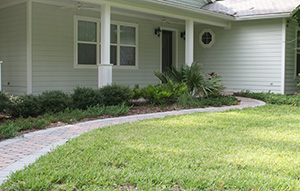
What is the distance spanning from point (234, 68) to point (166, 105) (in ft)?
17.5

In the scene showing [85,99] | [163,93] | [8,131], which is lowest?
[8,131]

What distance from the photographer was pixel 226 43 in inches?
551

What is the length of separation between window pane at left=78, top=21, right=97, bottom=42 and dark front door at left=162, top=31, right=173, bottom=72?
12.5 ft

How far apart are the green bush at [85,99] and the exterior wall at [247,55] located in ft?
23.5

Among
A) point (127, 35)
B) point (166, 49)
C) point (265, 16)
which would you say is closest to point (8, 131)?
point (127, 35)

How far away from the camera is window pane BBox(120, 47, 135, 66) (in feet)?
40.3

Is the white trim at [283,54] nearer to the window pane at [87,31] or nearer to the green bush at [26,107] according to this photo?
the window pane at [87,31]

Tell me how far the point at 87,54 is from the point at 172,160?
7577 millimetres

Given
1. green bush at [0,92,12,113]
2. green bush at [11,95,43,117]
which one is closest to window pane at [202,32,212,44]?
green bush at [11,95,43,117]

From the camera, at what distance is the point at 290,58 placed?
43.0ft

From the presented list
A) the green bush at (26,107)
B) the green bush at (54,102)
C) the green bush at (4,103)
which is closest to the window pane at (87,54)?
the green bush at (54,102)

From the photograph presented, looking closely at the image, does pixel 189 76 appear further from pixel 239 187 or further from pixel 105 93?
pixel 239 187

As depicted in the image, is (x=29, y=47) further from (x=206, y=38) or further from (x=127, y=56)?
(x=206, y=38)

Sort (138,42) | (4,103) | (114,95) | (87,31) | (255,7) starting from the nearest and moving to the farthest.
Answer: (4,103) → (114,95) → (87,31) → (138,42) → (255,7)
